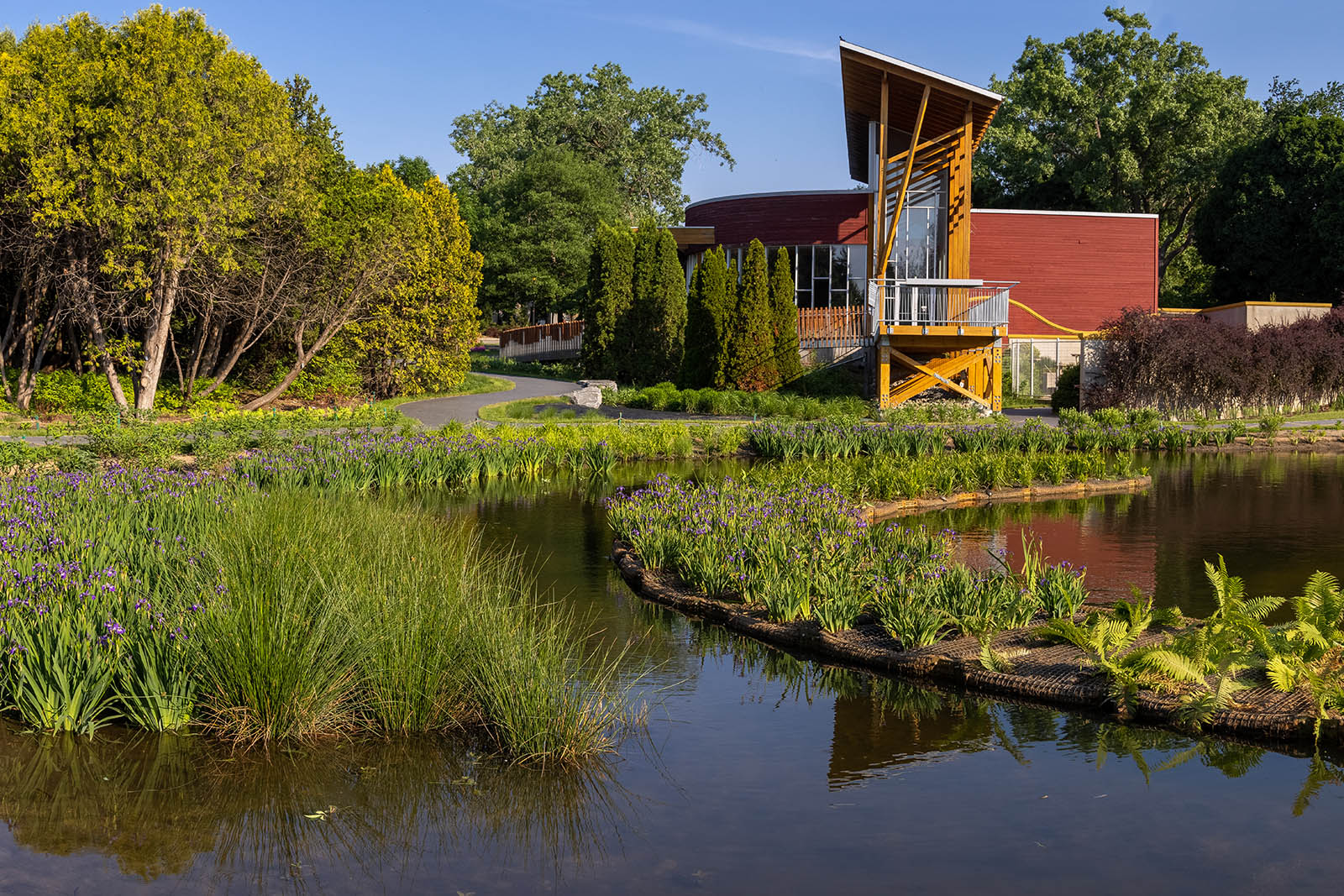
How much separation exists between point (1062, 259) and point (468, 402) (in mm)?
18441

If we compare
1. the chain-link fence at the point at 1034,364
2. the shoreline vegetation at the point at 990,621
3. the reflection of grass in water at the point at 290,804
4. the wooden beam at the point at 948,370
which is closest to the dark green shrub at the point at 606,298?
the wooden beam at the point at 948,370

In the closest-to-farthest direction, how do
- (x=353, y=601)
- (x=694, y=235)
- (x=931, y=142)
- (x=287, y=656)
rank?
(x=287, y=656), (x=353, y=601), (x=931, y=142), (x=694, y=235)

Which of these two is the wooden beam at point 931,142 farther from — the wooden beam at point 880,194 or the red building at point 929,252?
the wooden beam at point 880,194

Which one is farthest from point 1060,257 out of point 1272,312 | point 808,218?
point 808,218

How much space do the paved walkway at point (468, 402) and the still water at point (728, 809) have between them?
1556 centimetres

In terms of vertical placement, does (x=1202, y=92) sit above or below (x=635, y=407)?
above

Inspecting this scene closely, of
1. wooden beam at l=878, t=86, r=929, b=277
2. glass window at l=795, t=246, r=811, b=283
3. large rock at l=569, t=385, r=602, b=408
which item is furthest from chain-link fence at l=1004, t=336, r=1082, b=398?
large rock at l=569, t=385, r=602, b=408

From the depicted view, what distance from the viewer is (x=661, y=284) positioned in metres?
31.4

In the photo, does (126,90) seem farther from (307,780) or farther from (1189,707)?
(1189,707)

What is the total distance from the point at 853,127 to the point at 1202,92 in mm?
19886

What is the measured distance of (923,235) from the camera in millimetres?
31500

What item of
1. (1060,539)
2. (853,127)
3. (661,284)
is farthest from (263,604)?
(853,127)

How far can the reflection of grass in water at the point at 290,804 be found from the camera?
15.3 ft

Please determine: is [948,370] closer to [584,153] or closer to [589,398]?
[589,398]
